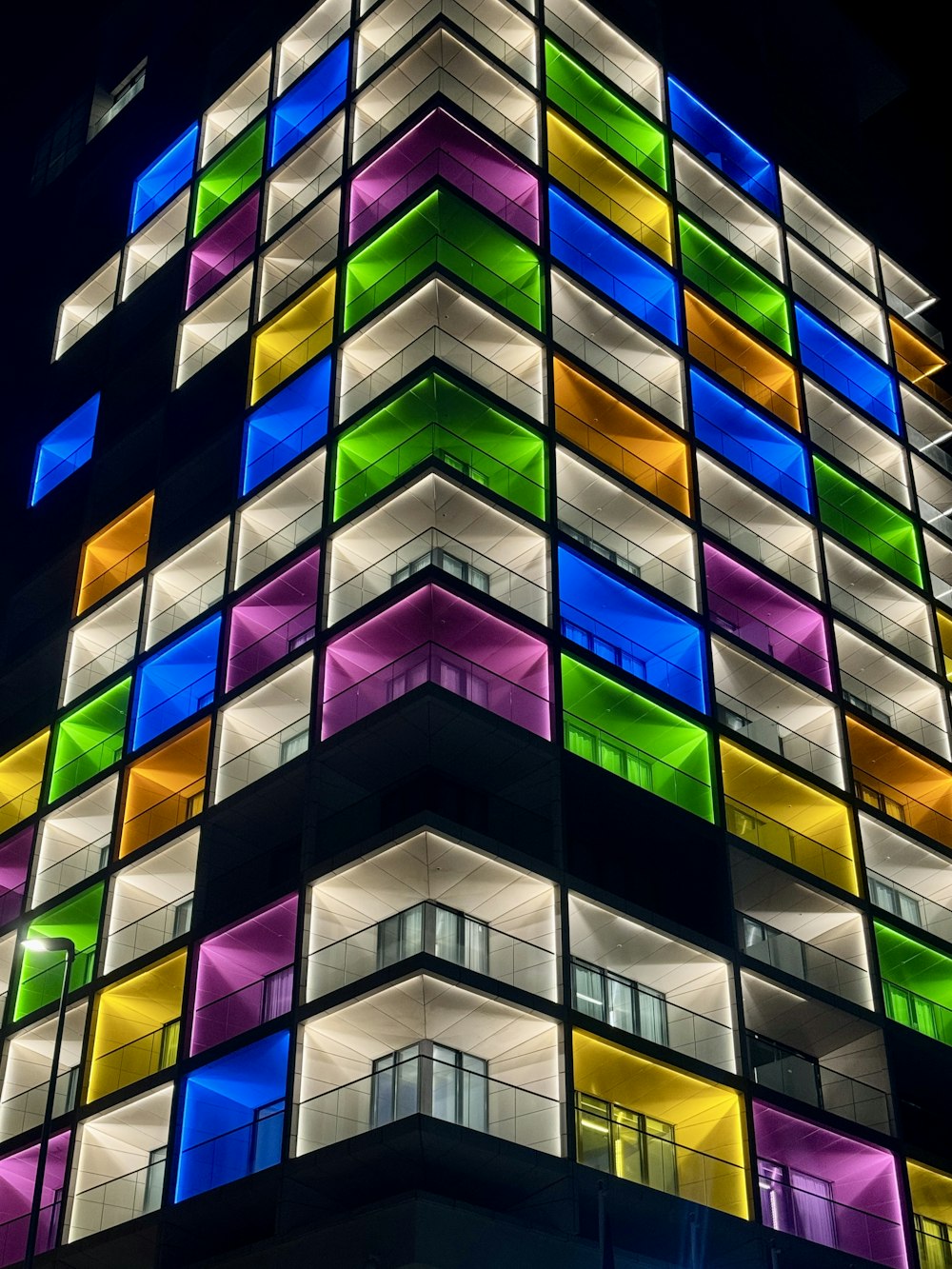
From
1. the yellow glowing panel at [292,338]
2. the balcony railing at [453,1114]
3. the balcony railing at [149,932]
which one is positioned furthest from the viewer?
the yellow glowing panel at [292,338]

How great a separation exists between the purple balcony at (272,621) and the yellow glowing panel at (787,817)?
41.1 ft

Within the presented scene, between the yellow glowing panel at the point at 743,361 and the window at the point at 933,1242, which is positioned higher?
the yellow glowing panel at the point at 743,361

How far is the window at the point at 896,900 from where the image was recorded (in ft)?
156

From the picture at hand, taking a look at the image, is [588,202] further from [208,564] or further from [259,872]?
[259,872]

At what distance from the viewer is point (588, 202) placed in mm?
52594

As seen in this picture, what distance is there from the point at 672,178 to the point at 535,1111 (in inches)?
1411

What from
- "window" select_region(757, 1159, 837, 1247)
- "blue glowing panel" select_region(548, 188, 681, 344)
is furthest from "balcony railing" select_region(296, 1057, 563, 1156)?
"blue glowing panel" select_region(548, 188, 681, 344)

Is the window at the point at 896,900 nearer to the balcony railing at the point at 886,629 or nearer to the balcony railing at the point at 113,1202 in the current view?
the balcony railing at the point at 886,629

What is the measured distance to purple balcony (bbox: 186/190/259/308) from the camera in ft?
185

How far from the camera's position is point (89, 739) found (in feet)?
165

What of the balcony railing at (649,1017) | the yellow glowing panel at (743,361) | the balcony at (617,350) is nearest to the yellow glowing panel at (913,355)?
the yellow glowing panel at (743,361)

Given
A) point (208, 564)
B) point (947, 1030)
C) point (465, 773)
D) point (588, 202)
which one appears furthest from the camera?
point (588, 202)

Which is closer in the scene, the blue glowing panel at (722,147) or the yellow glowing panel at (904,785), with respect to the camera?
the yellow glowing panel at (904,785)

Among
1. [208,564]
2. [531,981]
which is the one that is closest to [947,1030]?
[531,981]
